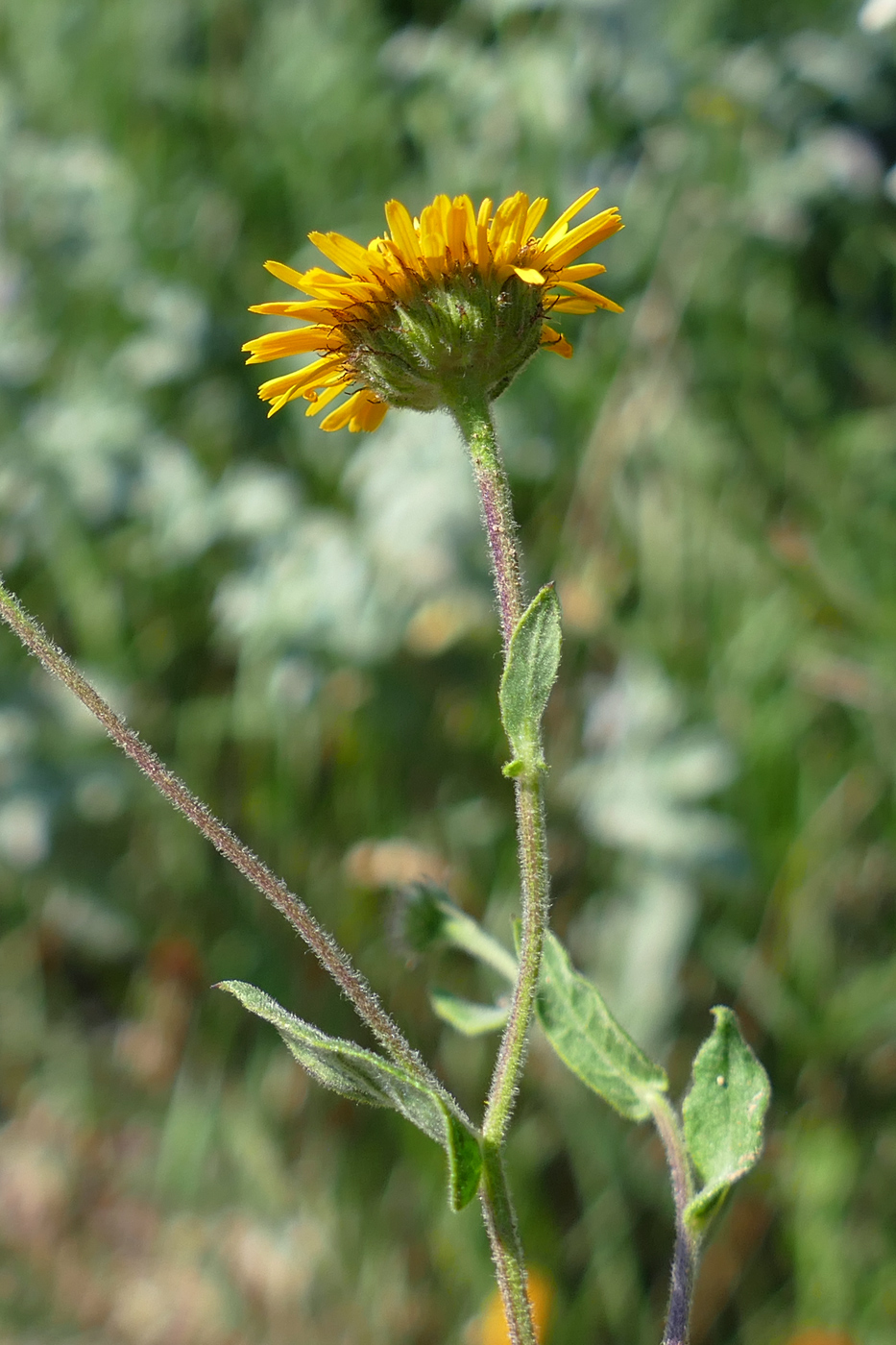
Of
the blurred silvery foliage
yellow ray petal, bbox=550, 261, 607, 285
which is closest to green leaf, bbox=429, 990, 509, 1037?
yellow ray petal, bbox=550, 261, 607, 285

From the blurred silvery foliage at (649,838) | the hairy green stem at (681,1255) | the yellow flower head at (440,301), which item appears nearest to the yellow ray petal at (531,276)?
the yellow flower head at (440,301)

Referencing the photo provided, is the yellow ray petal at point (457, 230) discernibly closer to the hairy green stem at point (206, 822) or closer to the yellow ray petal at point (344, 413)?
the yellow ray petal at point (344, 413)

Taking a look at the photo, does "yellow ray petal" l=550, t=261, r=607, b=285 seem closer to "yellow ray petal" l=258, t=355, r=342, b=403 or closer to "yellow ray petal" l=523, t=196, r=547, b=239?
"yellow ray petal" l=523, t=196, r=547, b=239

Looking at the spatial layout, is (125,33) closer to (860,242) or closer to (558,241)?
(860,242)

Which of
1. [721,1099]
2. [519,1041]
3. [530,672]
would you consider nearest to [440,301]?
[530,672]

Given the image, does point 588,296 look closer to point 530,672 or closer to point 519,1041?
point 530,672

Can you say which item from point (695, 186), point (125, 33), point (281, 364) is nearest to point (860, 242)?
point (695, 186)
